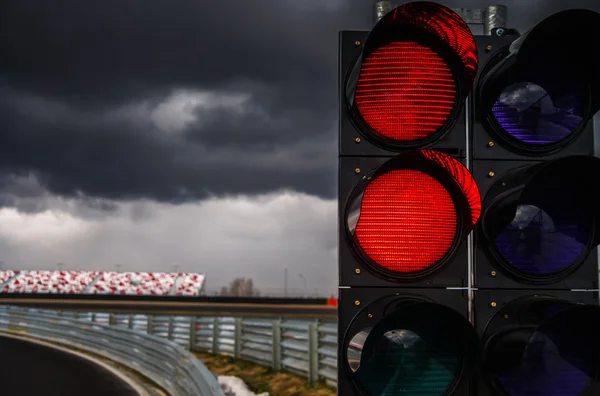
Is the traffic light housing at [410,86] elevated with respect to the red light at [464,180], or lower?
elevated

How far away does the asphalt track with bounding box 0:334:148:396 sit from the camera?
13.5 metres

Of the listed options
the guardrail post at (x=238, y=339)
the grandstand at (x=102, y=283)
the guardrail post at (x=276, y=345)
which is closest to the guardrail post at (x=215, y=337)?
the guardrail post at (x=238, y=339)

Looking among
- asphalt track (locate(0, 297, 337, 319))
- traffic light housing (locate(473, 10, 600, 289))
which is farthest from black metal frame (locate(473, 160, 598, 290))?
asphalt track (locate(0, 297, 337, 319))

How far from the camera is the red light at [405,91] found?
7.79 feet

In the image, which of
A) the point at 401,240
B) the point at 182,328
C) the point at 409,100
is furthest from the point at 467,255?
the point at 182,328

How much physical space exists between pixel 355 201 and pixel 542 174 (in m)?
0.66

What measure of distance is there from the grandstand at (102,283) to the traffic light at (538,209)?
68172mm

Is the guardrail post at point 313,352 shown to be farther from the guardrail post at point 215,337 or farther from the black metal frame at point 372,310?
the black metal frame at point 372,310

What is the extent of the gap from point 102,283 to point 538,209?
2843 inches

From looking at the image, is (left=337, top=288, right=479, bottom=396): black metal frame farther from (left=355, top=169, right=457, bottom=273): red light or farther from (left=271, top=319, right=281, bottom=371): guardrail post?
(left=271, top=319, right=281, bottom=371): guardrail post

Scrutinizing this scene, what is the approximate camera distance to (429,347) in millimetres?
2285

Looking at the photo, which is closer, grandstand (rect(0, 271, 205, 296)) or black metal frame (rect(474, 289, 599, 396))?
black metal frame (rect(474, 289, 599, 396))

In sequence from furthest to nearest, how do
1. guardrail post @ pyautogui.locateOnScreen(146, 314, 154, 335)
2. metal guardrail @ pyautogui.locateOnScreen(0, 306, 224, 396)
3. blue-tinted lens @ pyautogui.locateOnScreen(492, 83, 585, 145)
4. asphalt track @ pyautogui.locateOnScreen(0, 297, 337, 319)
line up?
asphalt track @ pyautogui.locateOnScreen(0, 297, 337, 319)
guardrail post @ pyautogui.locateOnScreen(146, 314, 154, 335)
metal guardrail @ pyautogui.locateOnScreen(0, 306, 224, 396)
blue-tinted lens @ pyautogui.locateOnScreen(492, 83, 585, 145)

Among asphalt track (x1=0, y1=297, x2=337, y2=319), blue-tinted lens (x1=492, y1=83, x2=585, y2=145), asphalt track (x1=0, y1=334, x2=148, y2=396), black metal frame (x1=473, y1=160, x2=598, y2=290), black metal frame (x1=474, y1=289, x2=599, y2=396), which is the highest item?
blue-tinted lens (x1=492, y1=83, x2=585, y2=145)
